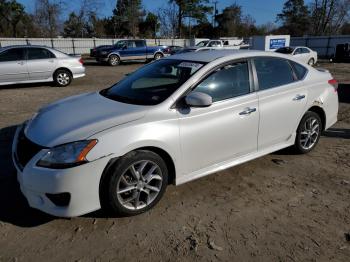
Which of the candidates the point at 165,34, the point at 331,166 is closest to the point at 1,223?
the point at 331,166

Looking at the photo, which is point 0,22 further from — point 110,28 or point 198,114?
point 198,114

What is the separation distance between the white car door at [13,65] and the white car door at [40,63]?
0.66ft

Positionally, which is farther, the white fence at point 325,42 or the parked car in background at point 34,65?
the white fence at point 325,42

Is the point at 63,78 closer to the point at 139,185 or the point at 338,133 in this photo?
the point at 338,133

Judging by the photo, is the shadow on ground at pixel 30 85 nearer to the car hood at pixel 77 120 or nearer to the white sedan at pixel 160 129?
the white sedan at pixel 160 129

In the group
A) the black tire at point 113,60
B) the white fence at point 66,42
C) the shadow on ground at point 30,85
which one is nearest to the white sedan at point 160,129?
the shadow on ground at point 30,85

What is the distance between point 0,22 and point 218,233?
51.6 metres

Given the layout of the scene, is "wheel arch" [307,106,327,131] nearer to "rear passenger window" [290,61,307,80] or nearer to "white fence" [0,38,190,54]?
"rear passenger window" [290,61,307,80]

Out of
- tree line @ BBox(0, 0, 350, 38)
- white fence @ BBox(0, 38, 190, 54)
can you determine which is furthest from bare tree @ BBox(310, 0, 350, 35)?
white fence @ BBox(0, 38, 190, 54)

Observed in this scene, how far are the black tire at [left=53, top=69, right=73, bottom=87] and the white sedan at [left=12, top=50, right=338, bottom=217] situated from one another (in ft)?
27.7

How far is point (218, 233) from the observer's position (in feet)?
9.95

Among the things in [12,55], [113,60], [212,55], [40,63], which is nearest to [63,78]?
[40,63]

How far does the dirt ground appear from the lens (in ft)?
9.12

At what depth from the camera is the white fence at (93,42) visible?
2892 cm
